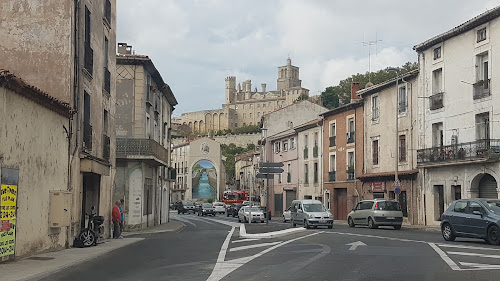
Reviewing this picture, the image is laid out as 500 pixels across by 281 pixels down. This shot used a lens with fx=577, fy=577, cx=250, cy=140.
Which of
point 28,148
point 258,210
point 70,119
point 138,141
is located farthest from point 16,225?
point 258,210

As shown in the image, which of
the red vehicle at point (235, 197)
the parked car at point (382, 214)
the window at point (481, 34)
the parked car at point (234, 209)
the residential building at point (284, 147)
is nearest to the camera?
the window at point (481, 34)

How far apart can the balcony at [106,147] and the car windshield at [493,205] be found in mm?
15145

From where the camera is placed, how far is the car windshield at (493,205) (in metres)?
19.2

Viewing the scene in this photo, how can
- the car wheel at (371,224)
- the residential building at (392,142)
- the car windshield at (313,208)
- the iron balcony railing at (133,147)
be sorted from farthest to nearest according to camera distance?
the residential building at (392,142), the iron balcony railing at (133,147), the car windshield at (313,208), the car wheel at (371,224)

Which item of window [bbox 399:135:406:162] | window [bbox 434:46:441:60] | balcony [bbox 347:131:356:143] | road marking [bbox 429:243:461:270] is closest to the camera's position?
road marking [bbox 429:243:461:270]

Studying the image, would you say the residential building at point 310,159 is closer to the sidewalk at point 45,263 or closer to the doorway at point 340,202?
the doorway at point 340,202

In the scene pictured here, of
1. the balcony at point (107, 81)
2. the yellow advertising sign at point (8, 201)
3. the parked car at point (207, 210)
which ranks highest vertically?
the balcony at point (107, 81)

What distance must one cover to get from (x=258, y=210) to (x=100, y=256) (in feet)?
94.7

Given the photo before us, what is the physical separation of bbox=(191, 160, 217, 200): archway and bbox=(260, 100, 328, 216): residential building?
32.0 m

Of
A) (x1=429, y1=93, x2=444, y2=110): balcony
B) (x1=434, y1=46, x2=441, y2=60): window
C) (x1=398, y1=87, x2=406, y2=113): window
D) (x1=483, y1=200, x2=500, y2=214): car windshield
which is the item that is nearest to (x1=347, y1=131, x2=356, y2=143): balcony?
(x1=398, y1=87, x2=406, y2=113): window

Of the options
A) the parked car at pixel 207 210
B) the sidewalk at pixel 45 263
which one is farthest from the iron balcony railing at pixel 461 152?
the parked car at pixel 207 210

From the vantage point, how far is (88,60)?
21344 millimetres

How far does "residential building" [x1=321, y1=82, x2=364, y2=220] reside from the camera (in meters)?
46.4

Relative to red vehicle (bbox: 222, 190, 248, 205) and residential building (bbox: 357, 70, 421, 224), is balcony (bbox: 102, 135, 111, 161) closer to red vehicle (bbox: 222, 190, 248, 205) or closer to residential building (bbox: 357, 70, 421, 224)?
residential building (bbox: 357, 70, 421, 224)
